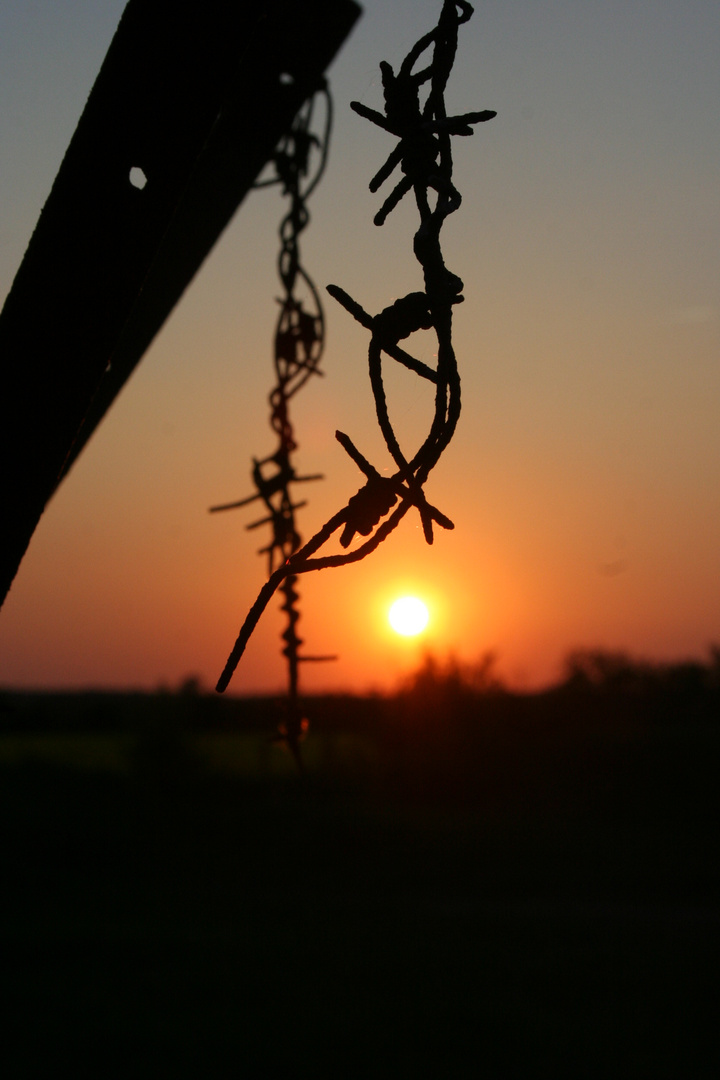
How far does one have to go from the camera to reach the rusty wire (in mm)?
673

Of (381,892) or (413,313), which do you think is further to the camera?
(381,892)

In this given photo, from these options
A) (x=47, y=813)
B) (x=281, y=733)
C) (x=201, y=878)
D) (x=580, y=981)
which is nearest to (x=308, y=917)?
(x=201, y=878)

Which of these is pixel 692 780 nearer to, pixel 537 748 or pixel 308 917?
pixel 537 748

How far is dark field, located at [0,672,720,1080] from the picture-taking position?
10.0 meters

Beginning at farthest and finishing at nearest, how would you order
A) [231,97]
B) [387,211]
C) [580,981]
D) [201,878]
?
[201,878] < [580,981] < [231,97] < [387,211]

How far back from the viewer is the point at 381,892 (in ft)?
57.6

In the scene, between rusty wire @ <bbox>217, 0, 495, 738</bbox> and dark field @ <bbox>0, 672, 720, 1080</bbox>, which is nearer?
rusty wire @ <bbox>217, 0, 495, 738</bbox>

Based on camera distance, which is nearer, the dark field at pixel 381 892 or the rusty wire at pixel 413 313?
the rusty wire at pixel 413 313

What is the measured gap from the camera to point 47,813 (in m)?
22.1

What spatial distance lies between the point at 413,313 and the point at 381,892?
18.1 metres

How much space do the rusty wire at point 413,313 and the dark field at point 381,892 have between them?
687 millimetres

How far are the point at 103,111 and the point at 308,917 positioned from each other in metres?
16.1

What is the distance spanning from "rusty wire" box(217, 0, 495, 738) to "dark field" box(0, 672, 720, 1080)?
A: 687 mm

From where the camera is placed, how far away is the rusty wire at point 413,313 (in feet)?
2.21
